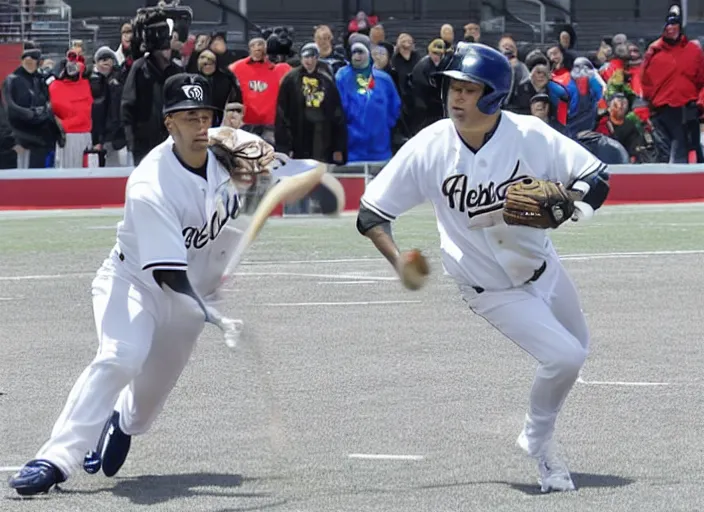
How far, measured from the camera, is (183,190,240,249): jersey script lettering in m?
7.50

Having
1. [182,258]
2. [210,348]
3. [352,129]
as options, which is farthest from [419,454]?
[352,129]

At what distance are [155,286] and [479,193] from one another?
145 cm

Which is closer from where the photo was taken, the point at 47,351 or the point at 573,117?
the point at 47,351

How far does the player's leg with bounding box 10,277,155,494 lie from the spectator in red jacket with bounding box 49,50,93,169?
15517 millimetres

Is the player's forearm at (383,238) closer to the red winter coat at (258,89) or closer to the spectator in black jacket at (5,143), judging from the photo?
the red winter coat at (258,89)

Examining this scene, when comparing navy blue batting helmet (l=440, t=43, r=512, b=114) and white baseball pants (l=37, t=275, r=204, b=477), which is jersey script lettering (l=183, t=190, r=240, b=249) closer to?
white baseball pants (l=37, t=275, r=204, b=477)

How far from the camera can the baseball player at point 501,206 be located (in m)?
7.33

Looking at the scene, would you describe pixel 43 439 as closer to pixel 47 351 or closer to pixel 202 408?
pixel 202 408

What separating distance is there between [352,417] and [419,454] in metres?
1.04

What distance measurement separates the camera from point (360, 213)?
7664mm

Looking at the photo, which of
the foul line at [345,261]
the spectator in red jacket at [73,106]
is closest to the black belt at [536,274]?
the foul line at [345,261]

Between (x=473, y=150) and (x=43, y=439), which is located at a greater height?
(x=473, y=150)

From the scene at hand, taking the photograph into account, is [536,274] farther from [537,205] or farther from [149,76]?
[149,76]

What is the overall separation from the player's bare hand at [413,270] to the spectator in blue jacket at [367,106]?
13639 millimetres
